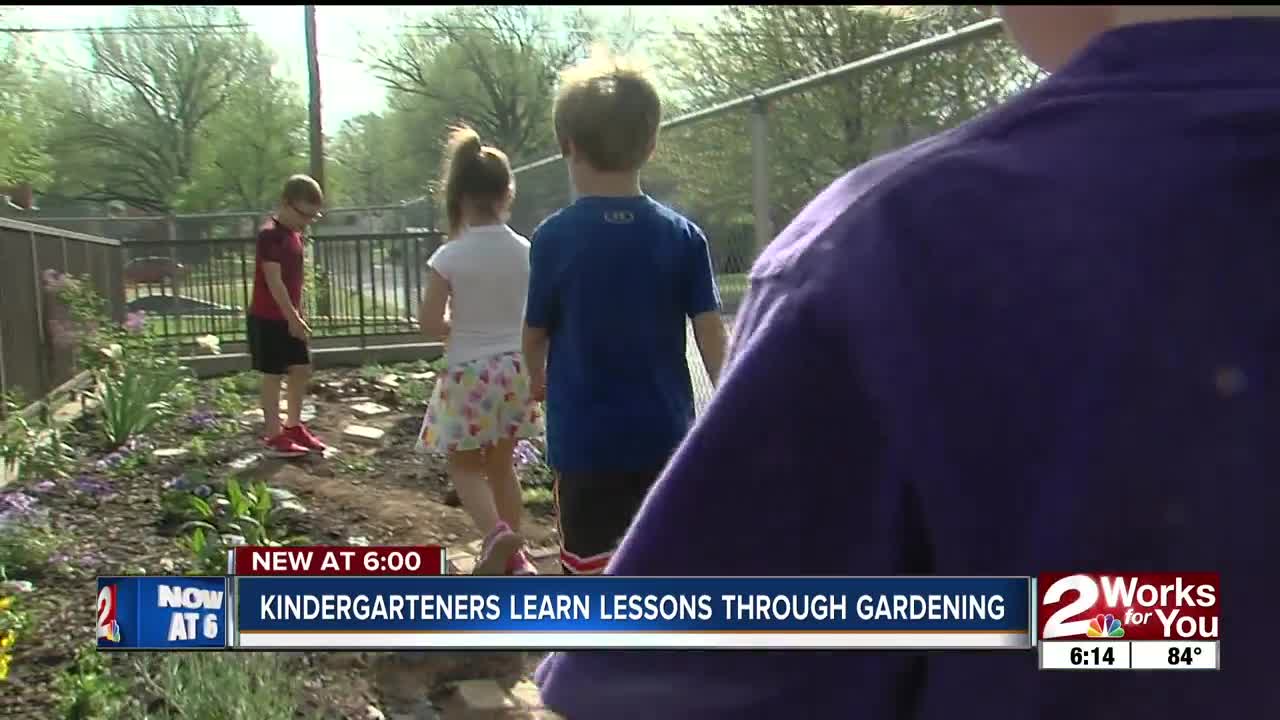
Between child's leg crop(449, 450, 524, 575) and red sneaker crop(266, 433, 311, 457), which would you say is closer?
child's leg crop(449, 450, 524, 575)

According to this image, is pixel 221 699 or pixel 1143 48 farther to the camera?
pixel 221 699

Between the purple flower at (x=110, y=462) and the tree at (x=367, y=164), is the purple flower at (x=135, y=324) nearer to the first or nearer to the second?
the purple flower at (x=110, y=462)

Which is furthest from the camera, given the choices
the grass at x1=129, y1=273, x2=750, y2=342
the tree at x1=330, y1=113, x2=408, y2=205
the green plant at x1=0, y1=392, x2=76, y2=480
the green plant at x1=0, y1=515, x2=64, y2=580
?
the tree at x1=330, y1=113, x2=408, y2=205

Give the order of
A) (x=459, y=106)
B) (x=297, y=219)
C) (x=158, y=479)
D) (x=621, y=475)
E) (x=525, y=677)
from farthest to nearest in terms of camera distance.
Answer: (x=459, y=106)
(x=297, y=219)
(x=158, y=479)
(x=525, y=677)
(x=621, y=475)

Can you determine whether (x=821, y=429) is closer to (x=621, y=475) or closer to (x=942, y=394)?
(x=942, y=394)

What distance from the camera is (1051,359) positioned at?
40cm

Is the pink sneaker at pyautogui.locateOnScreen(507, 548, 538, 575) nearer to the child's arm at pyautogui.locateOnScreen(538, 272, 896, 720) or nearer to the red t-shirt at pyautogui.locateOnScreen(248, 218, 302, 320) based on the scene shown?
the red t-shirt at pyautogui.locateOnScreen(248, 218, 302, 320)

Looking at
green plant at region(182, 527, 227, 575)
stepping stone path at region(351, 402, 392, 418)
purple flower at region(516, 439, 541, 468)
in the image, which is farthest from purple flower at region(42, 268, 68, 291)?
green plant at region(182, 527, 227, 575)

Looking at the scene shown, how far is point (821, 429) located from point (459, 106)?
21242mm

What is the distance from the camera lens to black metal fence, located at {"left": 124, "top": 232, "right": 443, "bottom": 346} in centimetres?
947

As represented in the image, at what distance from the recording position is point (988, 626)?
17.7 inches

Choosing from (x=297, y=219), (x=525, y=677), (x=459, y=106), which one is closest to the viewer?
(x=525, y=677)

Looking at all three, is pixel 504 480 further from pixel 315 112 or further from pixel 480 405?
pixel 315 112

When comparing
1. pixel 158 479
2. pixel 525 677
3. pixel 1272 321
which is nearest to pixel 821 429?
pixel 1272 321
